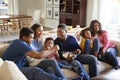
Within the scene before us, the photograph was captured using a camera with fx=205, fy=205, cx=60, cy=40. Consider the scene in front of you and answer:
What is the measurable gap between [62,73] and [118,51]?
61.9 inches

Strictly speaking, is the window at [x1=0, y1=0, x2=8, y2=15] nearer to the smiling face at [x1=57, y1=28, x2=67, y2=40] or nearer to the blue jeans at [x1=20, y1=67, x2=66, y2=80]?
the smiling face at [x1=57, y1=28, x2=67, y2=40]

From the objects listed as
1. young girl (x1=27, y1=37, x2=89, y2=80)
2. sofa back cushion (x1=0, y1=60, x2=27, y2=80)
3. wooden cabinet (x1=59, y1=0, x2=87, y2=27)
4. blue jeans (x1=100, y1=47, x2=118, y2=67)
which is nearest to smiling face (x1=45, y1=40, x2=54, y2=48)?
young girl (x1=27, y1=37, x2=89, y2=80)

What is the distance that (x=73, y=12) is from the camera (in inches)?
282

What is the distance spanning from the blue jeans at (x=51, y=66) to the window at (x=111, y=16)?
140 inches

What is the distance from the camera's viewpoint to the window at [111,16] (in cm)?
592

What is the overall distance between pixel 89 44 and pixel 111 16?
2.88 m

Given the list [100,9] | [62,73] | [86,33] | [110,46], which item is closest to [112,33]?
[100,9]

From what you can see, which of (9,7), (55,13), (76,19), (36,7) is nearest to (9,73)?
(76,19)

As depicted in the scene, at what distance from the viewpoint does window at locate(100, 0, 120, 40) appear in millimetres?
5922

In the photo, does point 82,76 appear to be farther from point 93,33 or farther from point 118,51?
point 118,51

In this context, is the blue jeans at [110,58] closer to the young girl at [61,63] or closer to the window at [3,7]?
the young girl at [61,63]

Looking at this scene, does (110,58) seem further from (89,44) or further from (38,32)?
(38,32)

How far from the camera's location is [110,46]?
3.87 m

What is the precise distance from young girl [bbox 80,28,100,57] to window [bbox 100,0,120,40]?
2.55m
